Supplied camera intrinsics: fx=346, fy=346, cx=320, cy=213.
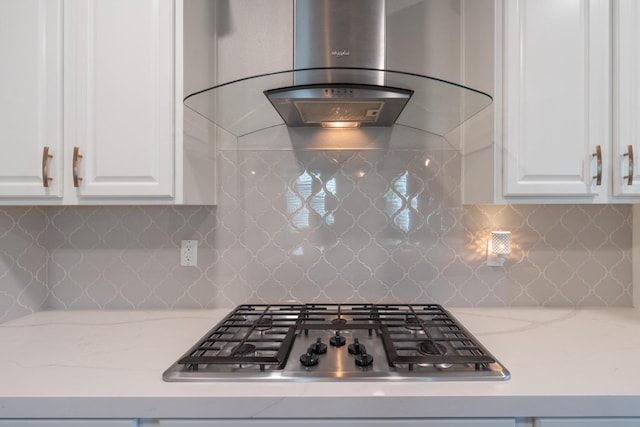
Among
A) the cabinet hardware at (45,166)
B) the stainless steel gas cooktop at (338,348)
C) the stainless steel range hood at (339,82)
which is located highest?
the stainless steel range hood at (339,82)

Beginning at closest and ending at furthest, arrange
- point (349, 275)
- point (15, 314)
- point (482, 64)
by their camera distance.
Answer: point (482, 64) → point (15, 314) → point (349, 275)

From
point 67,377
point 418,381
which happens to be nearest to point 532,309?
point 418,381

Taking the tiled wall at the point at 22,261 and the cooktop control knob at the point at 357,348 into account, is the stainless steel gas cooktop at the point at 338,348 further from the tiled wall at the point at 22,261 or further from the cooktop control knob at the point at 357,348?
the tiled wall at the point at 22,261

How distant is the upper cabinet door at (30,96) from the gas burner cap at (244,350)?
870mm

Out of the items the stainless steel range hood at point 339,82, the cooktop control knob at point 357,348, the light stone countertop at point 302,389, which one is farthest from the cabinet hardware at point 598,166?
the cooktop control knob at point 357,348

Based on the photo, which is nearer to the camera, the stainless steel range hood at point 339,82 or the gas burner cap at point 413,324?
the stainless steel range hood at point 339,82

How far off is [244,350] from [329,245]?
0.67 metres

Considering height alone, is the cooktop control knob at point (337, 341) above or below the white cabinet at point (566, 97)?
below

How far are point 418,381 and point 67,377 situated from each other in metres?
0.93

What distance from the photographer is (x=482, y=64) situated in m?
1.36

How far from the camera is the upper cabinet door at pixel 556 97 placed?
124cm

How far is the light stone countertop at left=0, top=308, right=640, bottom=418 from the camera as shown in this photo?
833mm

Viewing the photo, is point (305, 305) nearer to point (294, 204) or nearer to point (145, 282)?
point (294, 204)
